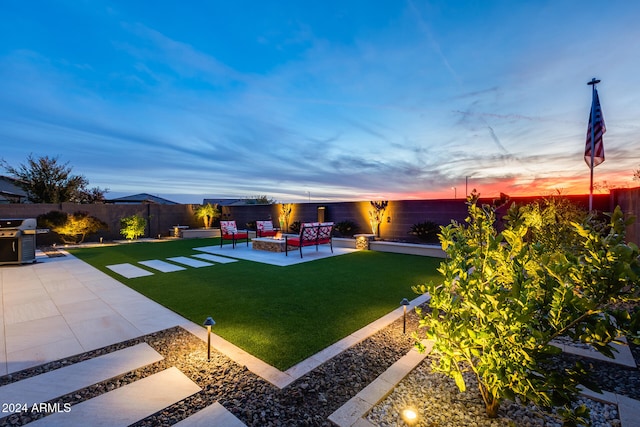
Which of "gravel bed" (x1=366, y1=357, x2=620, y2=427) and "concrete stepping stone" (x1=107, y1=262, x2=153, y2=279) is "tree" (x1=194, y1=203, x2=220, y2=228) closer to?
"concrete stepping stone" (x1=107, y1=262, x2=153, y2=279)

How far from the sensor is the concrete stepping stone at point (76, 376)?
6.64 ft

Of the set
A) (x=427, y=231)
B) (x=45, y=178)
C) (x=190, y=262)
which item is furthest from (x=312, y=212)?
(x=45, y=178)

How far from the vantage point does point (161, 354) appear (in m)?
2.64

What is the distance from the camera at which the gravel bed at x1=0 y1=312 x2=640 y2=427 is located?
5.79 feet

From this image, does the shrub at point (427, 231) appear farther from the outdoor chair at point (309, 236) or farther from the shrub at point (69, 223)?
the shrub at point (69, 223)

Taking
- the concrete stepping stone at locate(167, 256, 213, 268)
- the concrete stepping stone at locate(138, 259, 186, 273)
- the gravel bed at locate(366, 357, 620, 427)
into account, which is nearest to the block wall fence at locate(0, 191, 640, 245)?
the gravel bed at locate(366, 357, 620, 427)

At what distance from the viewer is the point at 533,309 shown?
4.16ft

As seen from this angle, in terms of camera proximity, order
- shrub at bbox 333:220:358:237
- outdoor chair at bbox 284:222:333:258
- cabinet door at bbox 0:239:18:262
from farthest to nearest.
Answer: shrub at bbox 333:220:358:237 < outdoor chair at bbox 284:222:333:258 < cabinet door at bbox 0:239:18:262

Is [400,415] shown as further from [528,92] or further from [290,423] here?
[528,92]

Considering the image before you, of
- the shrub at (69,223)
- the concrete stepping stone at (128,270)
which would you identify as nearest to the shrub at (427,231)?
the concrete stepping stone at (128,270)

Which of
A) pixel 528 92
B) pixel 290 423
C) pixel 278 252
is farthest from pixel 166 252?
pixel 528 92

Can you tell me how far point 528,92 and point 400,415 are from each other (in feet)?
28.5

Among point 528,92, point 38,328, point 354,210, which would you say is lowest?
point 38,328

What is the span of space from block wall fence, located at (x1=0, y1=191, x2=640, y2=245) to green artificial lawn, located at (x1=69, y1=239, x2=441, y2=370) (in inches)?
105
